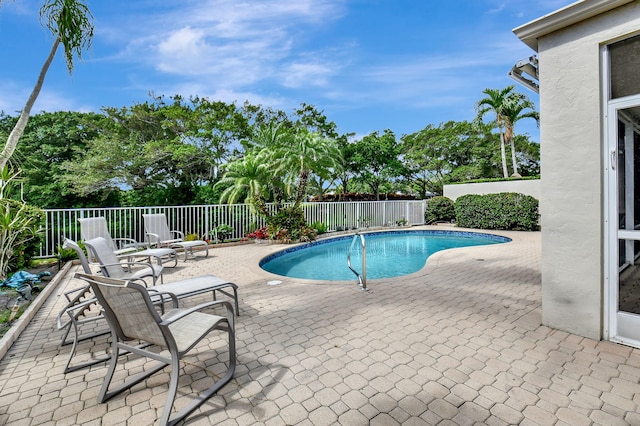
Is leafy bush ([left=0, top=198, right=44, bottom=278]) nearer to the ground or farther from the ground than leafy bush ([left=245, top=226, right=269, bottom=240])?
farther from the ground

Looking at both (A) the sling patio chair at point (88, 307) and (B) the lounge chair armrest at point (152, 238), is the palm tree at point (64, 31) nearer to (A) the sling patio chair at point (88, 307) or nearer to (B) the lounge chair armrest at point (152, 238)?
(B) the lounge chair armrest at point (152, 238)

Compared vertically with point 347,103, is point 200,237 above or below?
below

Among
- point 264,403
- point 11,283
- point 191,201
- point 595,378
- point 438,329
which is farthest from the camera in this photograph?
point 191,201

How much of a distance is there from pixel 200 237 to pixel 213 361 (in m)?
9.01

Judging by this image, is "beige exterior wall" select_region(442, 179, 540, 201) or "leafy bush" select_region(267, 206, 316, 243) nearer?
"leafy bush" select_region(267, 206, 316, 243)

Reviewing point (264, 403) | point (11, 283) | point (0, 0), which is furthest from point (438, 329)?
point (0, 0)

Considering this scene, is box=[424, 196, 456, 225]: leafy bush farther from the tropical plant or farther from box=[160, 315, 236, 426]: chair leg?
box=[160, 315, 236, 426]: chair leg

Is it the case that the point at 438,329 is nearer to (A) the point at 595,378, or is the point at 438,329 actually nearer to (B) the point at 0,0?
(A) the point at 595,378

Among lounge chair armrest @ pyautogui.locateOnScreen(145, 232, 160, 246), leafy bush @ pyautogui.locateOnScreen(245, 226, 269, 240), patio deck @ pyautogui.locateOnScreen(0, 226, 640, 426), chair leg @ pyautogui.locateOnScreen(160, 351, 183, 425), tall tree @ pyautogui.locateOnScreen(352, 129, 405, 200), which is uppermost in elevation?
tall tree @ pyautogui.locateOnScreen(352, 129, 405, 200)

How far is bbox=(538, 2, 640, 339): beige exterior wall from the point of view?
10.1ft

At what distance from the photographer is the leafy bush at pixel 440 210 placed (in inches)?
693

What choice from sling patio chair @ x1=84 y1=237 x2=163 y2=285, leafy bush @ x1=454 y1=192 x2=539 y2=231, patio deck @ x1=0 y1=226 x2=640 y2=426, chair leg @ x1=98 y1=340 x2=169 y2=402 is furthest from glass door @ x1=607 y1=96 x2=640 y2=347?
leafy bush @ x1=454 y1=192 x2=539 y2=231

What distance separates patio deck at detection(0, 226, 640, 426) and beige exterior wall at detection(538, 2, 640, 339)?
0.42m

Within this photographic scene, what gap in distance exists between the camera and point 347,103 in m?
21.1
